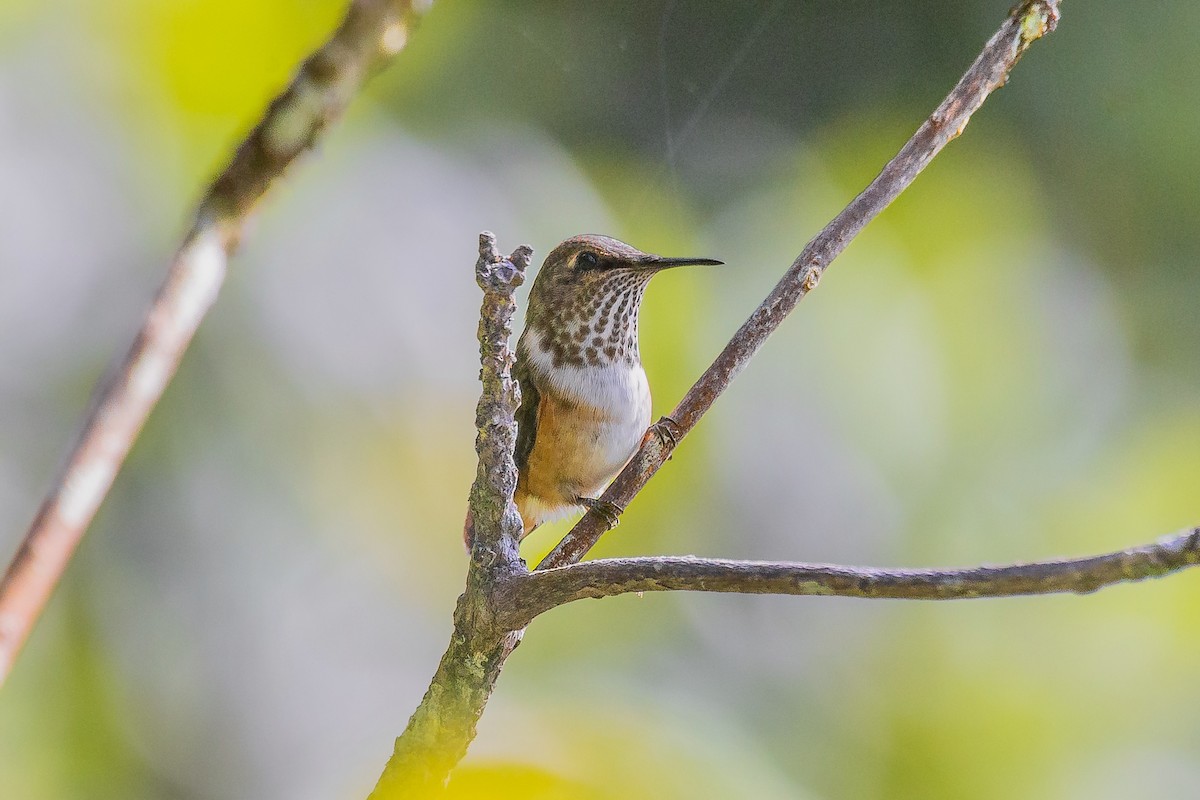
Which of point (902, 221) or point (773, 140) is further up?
point (773, 140)

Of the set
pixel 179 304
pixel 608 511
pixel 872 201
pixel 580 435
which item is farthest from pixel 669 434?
pixel 179 304

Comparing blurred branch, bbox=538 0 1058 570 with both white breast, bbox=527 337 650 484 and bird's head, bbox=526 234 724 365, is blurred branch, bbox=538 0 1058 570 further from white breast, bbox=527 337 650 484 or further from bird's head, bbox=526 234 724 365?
bird's head, bbox=526 234 724 365

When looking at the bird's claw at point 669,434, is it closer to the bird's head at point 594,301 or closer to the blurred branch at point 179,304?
the bird's head at point 594,301

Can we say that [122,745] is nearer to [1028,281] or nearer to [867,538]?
[867,538]

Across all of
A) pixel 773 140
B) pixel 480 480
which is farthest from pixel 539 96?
pixel 480 480

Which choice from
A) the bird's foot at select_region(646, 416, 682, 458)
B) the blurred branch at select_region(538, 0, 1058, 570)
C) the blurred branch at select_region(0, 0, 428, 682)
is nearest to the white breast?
the bird's foot at select_region(646, 416, 682, 458)

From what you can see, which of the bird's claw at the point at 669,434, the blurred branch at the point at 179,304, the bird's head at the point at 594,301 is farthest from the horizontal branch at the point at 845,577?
the bird's head at the point at 594,301
